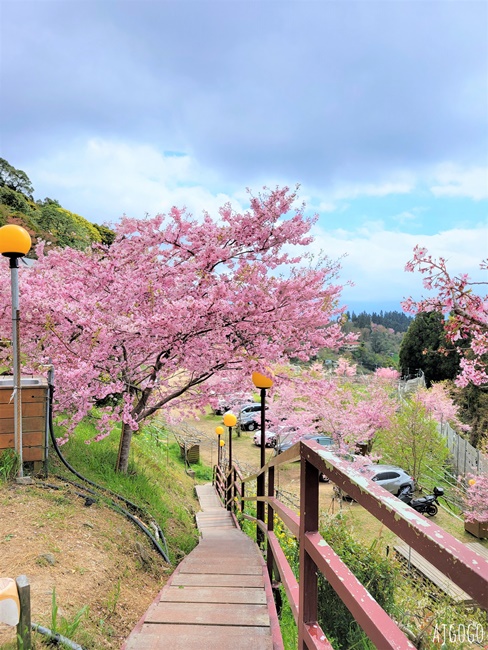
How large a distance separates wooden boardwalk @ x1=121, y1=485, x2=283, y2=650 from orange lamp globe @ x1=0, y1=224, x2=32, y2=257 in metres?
3.39

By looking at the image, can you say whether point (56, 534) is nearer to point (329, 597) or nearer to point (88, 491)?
point (88, 491)

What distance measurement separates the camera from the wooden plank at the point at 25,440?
4125mm

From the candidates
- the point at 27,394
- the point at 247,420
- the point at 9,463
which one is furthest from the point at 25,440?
the point at 247,420

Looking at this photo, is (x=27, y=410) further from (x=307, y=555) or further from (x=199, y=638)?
(x=307, y=555)

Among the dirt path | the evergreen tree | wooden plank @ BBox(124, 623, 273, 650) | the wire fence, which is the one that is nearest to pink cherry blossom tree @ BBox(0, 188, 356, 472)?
wooden plank @ BBox(124, 623, 273, 650)

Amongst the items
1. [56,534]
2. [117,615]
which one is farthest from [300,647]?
[56,534]

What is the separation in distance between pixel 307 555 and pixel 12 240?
406cm

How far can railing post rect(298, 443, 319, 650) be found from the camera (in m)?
1.28

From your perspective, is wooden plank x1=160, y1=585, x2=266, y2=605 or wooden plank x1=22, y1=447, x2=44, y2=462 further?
wooden plank x1=22, y1=447, x2=44, y2=462

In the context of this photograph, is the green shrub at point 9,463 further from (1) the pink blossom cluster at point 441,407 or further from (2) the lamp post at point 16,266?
(1) the pink blossom cluster at point 441,407

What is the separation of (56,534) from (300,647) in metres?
2.59

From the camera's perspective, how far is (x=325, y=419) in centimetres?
1412

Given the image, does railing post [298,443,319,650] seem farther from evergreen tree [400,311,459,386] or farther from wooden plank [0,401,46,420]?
evergreen tree [400,311,459,386]

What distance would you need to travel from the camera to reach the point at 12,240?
4.05 metres
